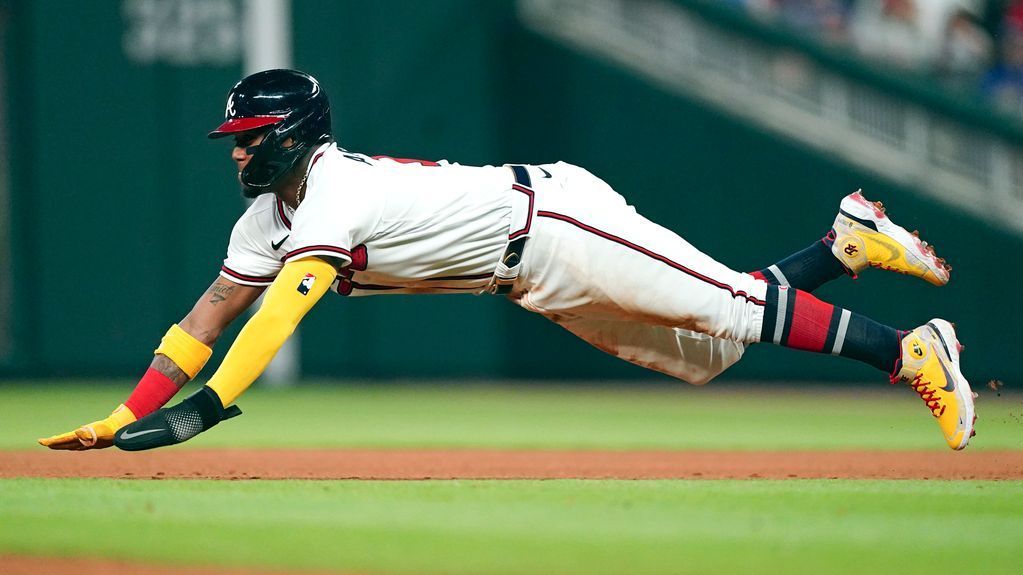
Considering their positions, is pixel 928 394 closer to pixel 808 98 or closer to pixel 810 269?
pixel 810 269

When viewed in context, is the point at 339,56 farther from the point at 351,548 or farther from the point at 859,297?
the point at 351,548

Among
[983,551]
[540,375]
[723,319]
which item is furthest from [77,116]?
[983,551]

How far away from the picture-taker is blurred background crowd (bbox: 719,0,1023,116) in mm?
10727

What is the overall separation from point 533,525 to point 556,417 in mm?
4716

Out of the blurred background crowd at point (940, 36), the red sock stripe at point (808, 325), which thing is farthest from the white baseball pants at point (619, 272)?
the blurred background crowd at point (940, 36)

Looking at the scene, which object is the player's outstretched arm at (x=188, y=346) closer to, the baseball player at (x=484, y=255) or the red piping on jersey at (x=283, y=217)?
the baseball player at (x=484, y=255)

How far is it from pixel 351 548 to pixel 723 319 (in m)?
1.83

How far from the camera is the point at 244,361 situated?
436cm

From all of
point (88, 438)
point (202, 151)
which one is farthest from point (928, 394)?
point (202, 151)

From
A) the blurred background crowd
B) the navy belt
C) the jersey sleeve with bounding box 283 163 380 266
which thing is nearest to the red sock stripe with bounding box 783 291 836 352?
the navy belt

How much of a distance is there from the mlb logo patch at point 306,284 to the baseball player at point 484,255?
0.06 meters

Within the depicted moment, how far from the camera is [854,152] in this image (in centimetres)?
1053

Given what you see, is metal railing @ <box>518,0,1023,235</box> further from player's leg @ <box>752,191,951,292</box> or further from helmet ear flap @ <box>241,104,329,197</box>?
helmet ear flap @ <box>241,104,329,197</box>

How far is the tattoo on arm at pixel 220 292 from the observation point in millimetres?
5062
